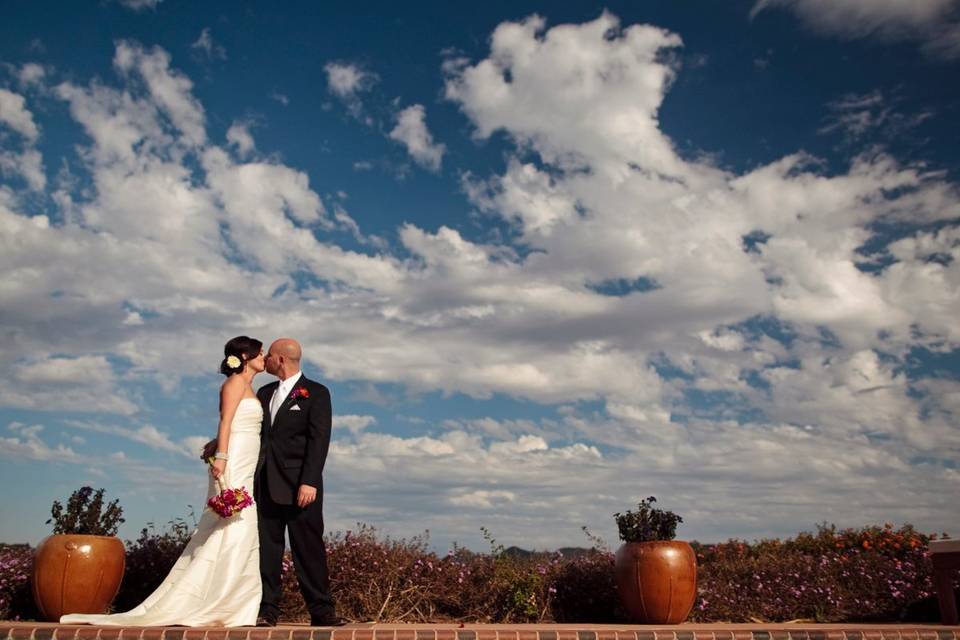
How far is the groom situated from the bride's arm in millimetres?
297

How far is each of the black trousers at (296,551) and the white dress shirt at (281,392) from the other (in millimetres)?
521

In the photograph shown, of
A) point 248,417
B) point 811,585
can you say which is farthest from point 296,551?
point 811,585

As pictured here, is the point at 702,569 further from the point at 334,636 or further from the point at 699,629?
the point at 334,636

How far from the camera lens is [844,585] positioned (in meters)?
9.27

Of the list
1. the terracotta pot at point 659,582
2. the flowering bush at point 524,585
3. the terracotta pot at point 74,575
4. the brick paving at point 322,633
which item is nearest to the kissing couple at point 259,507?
the brick paving at point 322,633

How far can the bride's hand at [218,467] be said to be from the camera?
18.9 feet

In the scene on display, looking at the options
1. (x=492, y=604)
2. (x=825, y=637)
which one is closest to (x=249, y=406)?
(x=492, y=604)

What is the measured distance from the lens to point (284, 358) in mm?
6227

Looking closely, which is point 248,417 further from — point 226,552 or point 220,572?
point 220,572

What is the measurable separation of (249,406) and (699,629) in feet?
13.2

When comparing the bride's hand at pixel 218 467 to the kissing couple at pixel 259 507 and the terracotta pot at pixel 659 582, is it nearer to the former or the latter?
the kissing couple at pixel 259 507

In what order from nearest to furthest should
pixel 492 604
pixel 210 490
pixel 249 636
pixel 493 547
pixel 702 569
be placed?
1. pixel 249 636
2. pixel 210 490
3. pixel 492 604
4. pixel 493 547
5. pixel 702 569

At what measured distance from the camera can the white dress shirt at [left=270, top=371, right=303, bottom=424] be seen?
6.16m

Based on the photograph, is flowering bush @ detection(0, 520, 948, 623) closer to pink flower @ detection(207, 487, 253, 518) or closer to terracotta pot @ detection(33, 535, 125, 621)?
terracotta pot @ detection(33, 535, 125, 621)
